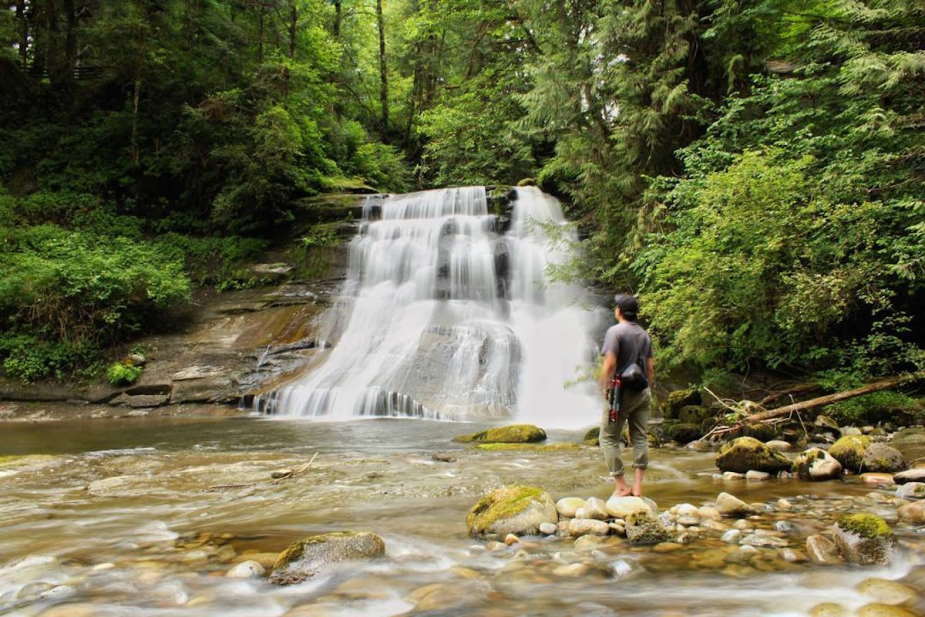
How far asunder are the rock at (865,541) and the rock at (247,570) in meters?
3.42

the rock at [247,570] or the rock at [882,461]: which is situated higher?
the rock at [882,461]

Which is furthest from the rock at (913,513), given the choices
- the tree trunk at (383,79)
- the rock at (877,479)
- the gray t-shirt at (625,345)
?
the tree trunk at (383,79)

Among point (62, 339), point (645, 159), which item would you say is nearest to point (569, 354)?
point (645, 159)

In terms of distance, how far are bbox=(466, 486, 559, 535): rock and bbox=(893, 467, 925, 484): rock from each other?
10.2ft

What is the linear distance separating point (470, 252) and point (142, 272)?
31.0 feet

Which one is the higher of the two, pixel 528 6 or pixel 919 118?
pixel 528 6

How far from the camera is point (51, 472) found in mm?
6980

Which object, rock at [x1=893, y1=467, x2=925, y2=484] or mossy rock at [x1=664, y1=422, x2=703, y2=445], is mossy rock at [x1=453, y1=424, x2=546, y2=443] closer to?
mossy rock at [x1=664, y1=422, x2=703, y2=445]

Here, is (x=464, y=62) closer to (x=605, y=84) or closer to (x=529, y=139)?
(x=529, y=139)

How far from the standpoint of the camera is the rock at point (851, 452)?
18.1ft

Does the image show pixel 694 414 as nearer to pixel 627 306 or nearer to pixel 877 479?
pixel 877 479

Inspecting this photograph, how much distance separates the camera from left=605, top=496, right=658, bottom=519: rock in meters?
3.95

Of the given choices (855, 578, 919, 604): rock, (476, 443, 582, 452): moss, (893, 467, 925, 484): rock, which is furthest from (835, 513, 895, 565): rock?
(476, 443, 582, 452): moss

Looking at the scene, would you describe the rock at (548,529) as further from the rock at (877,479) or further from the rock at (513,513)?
the rock at (877,479)
